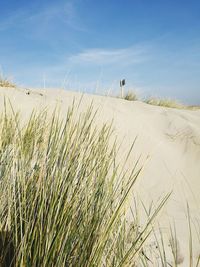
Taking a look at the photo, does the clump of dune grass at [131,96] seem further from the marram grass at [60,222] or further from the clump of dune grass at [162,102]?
the marram grass at [60,222]

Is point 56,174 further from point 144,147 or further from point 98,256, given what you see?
point 144,147

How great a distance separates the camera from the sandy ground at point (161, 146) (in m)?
3.08

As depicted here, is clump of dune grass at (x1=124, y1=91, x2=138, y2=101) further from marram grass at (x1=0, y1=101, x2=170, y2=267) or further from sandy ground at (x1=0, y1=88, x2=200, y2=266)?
marram grass at (x1=0, y1=101, x2=170, y2=267)

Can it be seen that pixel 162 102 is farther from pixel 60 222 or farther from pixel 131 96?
pixel 60 222

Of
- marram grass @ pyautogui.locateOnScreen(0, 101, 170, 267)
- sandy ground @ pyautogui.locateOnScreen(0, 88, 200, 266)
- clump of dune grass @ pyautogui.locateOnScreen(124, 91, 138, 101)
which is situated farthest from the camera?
clump of dune grass @ pyautogui.locateOnScreen(124, 91, 138, 101)

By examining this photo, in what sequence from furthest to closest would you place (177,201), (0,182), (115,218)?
(177,201), (0,182), (115,218)

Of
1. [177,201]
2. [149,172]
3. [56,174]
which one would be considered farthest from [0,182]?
[149,172]

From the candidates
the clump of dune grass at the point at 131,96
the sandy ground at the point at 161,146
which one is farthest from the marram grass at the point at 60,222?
the clump of dune grass at the point at 131,96

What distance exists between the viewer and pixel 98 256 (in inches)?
52.2


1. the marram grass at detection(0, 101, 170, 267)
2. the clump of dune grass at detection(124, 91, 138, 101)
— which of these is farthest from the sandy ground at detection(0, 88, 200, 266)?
the clump of dune grass at detection(124, 91, 138, 101)

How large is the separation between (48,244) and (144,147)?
326 cm

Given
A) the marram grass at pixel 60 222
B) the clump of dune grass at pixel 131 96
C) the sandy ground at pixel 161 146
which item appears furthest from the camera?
the clump of dune grass at pixel 131 96

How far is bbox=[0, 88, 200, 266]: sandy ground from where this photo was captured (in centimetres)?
308

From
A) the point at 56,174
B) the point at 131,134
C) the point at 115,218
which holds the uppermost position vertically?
the point at 56,174
